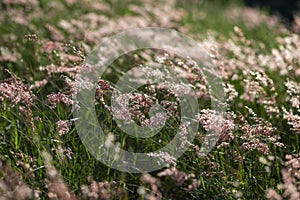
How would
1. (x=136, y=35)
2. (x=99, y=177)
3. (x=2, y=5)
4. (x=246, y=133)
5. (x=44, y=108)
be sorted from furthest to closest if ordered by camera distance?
(x=2, y=5), (x=136, y=35), (x=44, y=108), (x=99, y=177), (x=246, y=133)

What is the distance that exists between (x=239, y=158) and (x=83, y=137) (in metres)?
0.87

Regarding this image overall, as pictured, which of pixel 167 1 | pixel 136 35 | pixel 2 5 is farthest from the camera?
pixel 167 1

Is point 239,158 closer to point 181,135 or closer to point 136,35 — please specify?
point 181,135

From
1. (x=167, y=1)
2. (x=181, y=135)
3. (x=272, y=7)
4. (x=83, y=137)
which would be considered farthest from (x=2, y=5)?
(x=272, y=7)

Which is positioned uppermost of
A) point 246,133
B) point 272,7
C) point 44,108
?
point 246,133

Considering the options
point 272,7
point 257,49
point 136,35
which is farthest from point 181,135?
point 272,7

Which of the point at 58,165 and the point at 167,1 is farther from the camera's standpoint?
the point at 167,1

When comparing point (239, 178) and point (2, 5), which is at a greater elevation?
point (239, 178)

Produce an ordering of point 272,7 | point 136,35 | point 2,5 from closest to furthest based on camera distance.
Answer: point 136,35
point 2,5
point 272,7

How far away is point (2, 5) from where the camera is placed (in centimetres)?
502

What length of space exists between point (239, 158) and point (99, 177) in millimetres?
766

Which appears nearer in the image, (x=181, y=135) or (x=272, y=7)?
(x=181, y=135)

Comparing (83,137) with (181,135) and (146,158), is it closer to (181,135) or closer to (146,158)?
(146,158)

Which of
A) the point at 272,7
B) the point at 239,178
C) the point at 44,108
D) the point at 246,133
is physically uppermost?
the point at 246,133
